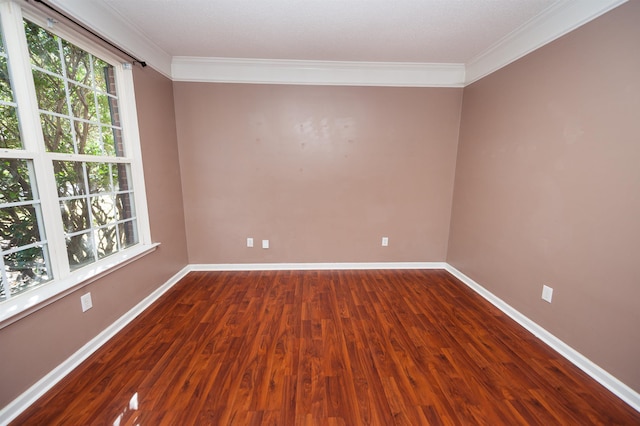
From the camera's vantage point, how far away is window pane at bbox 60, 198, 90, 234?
5.64 ft

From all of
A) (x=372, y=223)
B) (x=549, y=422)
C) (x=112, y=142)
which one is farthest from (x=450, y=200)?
(x=112, y=142)

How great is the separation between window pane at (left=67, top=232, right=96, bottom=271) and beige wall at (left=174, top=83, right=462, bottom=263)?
1.29 metres

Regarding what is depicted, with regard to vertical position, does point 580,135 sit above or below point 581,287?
above

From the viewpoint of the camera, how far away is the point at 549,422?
134cm

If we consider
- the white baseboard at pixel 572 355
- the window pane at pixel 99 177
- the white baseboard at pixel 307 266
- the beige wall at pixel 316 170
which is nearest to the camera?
the white baseboard at pixel 572 355

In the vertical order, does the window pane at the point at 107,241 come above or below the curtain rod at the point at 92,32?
below

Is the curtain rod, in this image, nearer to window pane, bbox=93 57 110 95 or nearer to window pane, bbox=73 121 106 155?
window pane, bbox=93 57 110 95

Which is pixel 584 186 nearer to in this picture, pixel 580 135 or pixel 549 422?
pixel 580 135

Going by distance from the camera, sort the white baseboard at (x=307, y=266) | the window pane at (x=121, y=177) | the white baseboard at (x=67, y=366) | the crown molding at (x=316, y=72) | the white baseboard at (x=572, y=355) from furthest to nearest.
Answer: the white baseboard at (x=307, y=266)
the crown molding at (x=316, y=72)
the window pane at (x=121, y=177)
the white baseboard at (x=572, y=355)
the white baseboard at (x=67, y=366)

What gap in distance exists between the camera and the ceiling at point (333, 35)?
184 cm

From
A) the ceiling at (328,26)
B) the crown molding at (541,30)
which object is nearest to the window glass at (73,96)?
the ceiling at (328,26)

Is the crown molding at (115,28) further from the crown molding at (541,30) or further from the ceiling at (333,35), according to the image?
the crown molding at (541,30)

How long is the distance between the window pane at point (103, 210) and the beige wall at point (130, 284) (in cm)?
37

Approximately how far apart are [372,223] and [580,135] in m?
2.08
